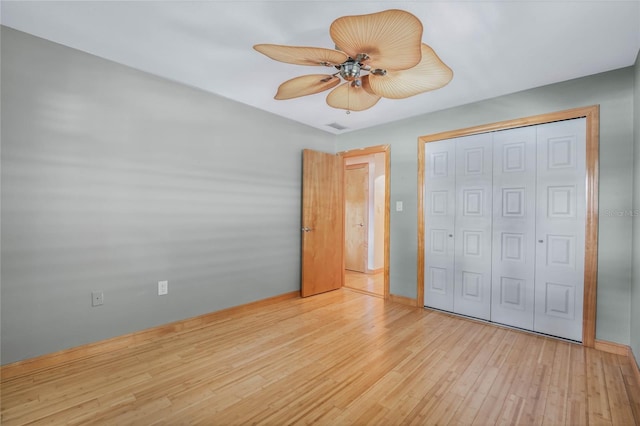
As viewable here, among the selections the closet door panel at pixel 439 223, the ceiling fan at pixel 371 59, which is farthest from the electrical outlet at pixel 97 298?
the closet door panel at pixel 439 223

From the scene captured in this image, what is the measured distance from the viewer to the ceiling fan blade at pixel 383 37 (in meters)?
1.25

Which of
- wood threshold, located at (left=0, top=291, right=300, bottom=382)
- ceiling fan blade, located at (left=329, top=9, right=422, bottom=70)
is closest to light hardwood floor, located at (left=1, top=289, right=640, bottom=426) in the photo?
wood threshold, located at (left=0, top=291, right=300, bottom=382)

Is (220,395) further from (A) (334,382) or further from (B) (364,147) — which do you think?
(B) (364,147)

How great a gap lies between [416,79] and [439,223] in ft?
6.67

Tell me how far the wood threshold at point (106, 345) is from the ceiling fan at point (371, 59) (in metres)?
2.28

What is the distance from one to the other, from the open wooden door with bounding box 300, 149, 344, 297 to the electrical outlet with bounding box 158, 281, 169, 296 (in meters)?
1.68

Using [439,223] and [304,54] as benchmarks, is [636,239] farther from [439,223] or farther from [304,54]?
[304,54]

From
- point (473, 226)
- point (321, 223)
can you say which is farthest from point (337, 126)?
point (473, 226)

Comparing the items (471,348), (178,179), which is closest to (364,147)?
(178,179)

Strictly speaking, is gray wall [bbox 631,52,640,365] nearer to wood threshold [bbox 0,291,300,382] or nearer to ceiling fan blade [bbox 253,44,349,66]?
ceiling fan blade [bbox 253,44,349,66]

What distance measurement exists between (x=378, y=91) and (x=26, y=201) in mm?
2559

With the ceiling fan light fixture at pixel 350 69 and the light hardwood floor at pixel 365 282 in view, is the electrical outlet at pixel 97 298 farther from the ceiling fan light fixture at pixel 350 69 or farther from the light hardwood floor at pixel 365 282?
the light hardwood floor at pixel 365 282

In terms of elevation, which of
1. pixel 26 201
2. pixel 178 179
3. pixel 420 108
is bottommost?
pixel 26 201

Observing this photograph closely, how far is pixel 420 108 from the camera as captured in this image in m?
3.36
